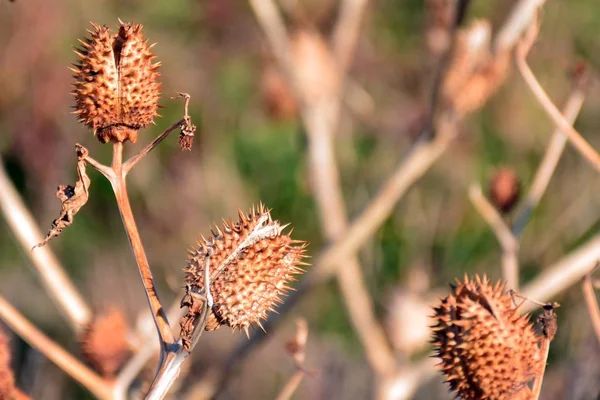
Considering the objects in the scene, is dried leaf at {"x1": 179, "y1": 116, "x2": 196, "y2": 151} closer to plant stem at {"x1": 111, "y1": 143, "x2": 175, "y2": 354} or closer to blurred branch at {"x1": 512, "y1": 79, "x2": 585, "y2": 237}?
plant stem at {"x1": 111, "y1": 143, "x2": 175, "y2": 354}

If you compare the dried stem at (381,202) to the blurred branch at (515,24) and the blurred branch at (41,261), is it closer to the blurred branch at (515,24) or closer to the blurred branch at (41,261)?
the blurred branch at (515,24)

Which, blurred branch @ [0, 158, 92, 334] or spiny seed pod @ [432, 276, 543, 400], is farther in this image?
blurred branch @ [0, 158, 92, 334]

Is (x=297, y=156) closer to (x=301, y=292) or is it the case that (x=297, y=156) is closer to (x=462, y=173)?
(x=462, y=173)

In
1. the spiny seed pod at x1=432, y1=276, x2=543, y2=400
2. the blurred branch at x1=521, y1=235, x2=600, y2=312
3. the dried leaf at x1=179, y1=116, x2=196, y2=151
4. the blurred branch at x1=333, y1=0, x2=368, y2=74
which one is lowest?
the spiny seed pod at x1=432, y1=276, x2=543, y2=400

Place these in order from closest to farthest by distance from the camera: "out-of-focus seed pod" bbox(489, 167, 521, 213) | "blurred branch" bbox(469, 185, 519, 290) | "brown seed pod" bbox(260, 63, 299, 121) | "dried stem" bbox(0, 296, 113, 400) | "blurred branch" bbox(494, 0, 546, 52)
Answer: "dried stem" bbox(0, 296, 113, 400) < "blurred branch" bbox(469, 185, 519, 290) < "out-of-focus seed pod" bbox(489, 167, 521, 213) < "blurred branch" bbox(494, 0, 546, 52) < "brown seed pod" bbox(260, 63, 299, 121)

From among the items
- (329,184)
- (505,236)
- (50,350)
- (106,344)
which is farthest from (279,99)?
(50,350)

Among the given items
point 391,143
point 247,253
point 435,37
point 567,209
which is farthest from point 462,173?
point 247,253

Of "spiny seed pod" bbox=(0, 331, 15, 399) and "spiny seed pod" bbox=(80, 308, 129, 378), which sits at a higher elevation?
"spiny seed pod" bbox=(80, 308, 129, 378)

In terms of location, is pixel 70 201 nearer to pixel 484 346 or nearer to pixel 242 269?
pixel 242 269

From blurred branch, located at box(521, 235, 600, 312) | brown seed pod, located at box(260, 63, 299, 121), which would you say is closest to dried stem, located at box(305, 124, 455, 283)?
blurred branch, located at box(521, 235, 600, 312)
